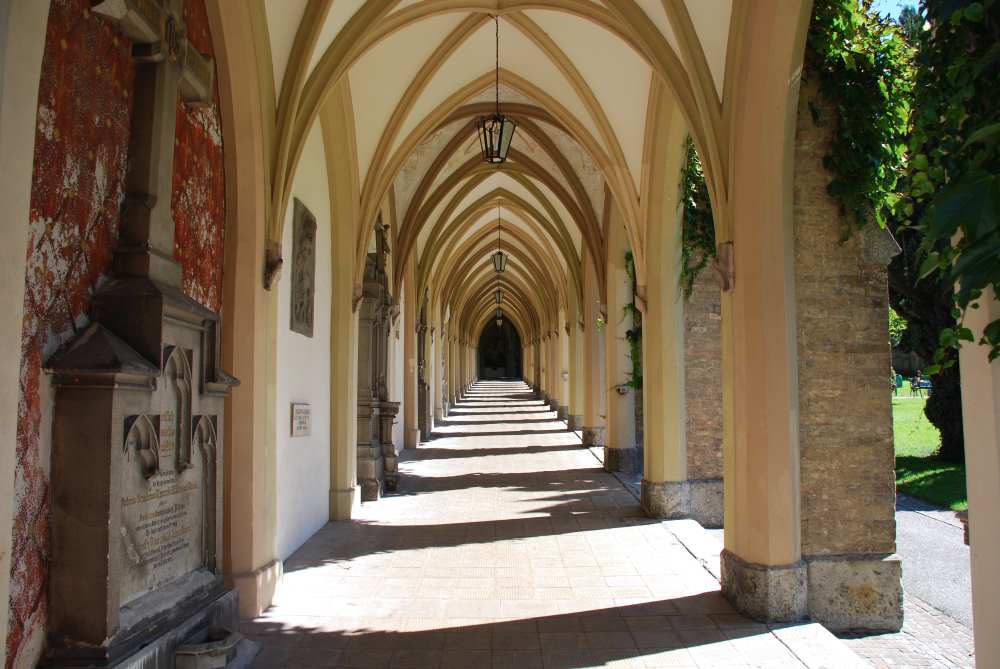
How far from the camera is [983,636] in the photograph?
9.26ft

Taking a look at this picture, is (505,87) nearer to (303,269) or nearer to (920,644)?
(303,269)

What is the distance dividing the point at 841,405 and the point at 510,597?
8.68 feet

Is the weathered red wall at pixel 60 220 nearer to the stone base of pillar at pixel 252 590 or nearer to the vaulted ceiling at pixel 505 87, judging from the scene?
the stone base of pillar at pixel 252 590

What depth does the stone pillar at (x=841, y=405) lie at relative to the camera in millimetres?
5074

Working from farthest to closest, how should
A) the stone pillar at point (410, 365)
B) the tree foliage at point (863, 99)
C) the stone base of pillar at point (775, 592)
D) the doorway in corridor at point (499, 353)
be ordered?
1. the doorway in corridor at point (499, 353)
2. the stone pillar at point (410, 365)
3. the tree foliage at point (863, 99)
4. the stone base of pillar at point (775, 592)

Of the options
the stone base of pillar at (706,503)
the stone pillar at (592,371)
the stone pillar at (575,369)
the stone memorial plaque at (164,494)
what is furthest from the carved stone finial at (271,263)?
the stone pillar at (575,369)

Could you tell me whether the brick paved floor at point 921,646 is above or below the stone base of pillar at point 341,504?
below

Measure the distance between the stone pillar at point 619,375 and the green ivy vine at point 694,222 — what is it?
3129 millimetres

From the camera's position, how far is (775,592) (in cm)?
495

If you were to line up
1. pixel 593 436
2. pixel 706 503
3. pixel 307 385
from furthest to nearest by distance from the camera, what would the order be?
pixel 593 436 → pixel 706 503 → pixel 307 385

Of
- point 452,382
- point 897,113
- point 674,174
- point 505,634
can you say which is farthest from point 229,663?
point 452,382

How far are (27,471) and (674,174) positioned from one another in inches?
276

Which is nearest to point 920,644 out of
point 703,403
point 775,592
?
point 775,592

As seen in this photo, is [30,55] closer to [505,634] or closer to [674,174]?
[505,634]
